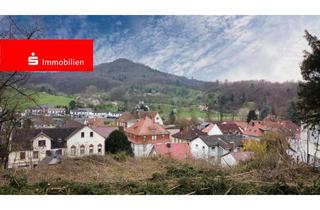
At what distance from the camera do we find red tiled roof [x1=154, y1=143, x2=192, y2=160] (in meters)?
5.56

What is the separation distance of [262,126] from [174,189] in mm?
1166

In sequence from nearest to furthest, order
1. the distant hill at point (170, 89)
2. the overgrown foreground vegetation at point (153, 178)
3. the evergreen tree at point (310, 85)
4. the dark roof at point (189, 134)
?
the overgrown foreground vegetation at point (153, 178)
the evergreen tree at point (310, 85)
the distant hill at point (170, 89)
the dark roof at point (189, 134)

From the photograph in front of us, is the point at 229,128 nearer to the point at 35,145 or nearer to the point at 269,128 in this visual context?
the point at 269,128

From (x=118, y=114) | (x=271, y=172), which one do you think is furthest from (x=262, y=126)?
(x=118, y=114)

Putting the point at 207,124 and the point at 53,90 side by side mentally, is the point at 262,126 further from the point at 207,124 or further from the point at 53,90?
the point at 53,90

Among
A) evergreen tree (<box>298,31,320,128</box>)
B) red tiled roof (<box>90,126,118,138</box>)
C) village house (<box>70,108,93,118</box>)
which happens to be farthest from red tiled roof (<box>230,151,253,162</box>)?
village house (<box>70,108,93,118</box>)

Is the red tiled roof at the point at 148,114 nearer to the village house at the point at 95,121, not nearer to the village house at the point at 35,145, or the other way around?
the village house at the point at 95,121

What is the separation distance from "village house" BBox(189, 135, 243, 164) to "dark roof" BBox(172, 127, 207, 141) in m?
0.04

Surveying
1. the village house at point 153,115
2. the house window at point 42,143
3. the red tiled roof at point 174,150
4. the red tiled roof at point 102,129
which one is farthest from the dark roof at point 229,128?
the house window at point 42,143

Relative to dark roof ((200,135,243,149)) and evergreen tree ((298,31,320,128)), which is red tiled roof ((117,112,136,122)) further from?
evergreen tree ((298,31,320,128))

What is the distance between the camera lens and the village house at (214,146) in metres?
5.53

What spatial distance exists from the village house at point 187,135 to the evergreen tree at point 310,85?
1057 millimetres

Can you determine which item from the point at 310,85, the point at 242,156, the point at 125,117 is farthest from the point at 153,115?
the point at 310,85

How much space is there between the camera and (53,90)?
17.5 ft
